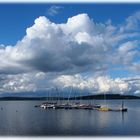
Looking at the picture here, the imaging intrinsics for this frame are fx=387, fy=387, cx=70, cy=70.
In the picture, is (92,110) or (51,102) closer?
(92,110)

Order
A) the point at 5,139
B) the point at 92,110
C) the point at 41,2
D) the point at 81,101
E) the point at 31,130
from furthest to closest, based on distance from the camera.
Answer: the point at 81,101
the point at 92,110
the point at 31,130
the point at 41,2
the point at 5,139

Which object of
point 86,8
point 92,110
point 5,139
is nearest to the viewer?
point 5,139

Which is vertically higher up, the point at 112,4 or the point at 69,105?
the point at 112,4

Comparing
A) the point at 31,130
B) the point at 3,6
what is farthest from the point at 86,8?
the point at 31,130

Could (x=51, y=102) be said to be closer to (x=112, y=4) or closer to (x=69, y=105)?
(x=69, y=105)

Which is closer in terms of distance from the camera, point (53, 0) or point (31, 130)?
point (53, 0)

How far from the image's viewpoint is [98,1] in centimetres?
807

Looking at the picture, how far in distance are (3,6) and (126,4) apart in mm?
2711

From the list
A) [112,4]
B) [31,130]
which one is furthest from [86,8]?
[31,130]

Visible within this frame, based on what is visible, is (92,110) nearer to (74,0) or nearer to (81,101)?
(81,101)

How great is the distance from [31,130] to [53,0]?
7.88 metres

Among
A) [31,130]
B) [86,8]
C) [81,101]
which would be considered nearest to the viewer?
[86,8]

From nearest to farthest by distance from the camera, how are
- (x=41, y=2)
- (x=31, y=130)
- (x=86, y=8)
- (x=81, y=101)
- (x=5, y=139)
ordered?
(x=5, y=139) → (x=41, y=2) → (x=86, y=8) → (x=31, y=130) → (x=81, y=101)

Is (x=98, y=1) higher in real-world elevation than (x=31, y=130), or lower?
higher
